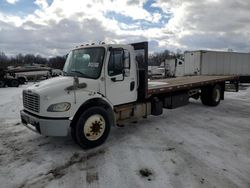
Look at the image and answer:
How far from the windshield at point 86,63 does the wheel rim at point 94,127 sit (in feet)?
3.33

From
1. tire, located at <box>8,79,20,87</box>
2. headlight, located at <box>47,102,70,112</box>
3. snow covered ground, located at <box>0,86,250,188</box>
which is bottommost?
snow covered ground, located at <box>0,86,250,188</box>

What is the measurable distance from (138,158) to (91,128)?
52.2 inches

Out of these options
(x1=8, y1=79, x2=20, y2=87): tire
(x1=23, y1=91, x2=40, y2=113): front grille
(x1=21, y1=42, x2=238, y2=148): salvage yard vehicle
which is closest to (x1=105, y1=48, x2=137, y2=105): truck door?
(x1=21, y1=42, x2=238, y2=148): salvage yard vehicle

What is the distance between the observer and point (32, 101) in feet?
17.8

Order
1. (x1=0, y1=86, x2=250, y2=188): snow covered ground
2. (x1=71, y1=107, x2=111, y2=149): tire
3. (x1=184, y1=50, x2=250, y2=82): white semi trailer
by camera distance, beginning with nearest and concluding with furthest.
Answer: (x1=0, y1=86, x2=250, y2=188): snow covered ground → (x1=71, y1=107, x2=111, y2=149): tire → (x1=184, y1=50, x2=250, y2=82): white semi trailer

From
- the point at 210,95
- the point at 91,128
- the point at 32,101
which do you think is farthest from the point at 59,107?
the point at 210,95

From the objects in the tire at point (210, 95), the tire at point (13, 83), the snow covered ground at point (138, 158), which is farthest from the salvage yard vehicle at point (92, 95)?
the tire at point (13, 83)

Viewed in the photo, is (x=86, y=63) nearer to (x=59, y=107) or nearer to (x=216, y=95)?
(x=59, y=107)

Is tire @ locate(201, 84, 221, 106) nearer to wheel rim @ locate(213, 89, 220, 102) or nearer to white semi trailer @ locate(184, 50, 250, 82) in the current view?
wheel rim @ locate(213, 89, 220, 102)

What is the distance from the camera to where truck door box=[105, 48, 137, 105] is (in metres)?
5.91

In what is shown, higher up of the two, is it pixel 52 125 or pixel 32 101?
pixel 32 101

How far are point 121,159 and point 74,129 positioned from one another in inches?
50.2

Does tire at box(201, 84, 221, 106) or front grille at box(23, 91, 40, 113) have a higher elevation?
front grille at box(23, 91, 40, 113)

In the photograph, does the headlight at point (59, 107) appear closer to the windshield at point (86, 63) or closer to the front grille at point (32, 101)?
the front grille at point (32, 101)
